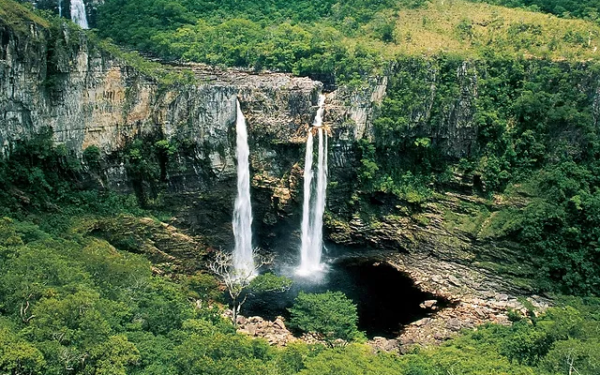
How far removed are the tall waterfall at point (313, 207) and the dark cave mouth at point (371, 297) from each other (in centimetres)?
120

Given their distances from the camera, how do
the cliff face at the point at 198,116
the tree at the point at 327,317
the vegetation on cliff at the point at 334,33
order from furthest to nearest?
the vegetation on cliff at the point at 334,33 < the cliff face at the point at 198,116 < the tree at the point at 327,317

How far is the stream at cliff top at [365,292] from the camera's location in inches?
1203

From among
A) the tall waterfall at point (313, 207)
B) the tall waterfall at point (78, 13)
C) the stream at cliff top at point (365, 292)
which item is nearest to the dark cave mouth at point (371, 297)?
the stream at cliff top at point (365, 292)

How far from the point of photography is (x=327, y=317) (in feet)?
87.4

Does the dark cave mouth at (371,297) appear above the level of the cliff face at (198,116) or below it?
below

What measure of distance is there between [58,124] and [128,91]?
3546 mm

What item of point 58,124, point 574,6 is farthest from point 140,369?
point 574,6

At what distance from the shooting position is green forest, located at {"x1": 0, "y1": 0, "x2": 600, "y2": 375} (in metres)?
19.5

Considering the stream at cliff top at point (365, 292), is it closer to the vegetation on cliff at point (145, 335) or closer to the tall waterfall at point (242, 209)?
the tall waterfall at point (242, 209)

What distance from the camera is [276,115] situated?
34.0m

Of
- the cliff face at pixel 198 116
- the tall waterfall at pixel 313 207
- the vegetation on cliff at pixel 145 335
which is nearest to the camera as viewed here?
the vegetation on cliff at pixel 145 335

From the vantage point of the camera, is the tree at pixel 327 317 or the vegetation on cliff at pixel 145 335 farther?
the tree at pixel 327 317

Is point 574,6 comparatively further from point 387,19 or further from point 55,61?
point 55,61

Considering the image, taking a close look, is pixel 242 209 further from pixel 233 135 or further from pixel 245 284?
pixel 245 284
